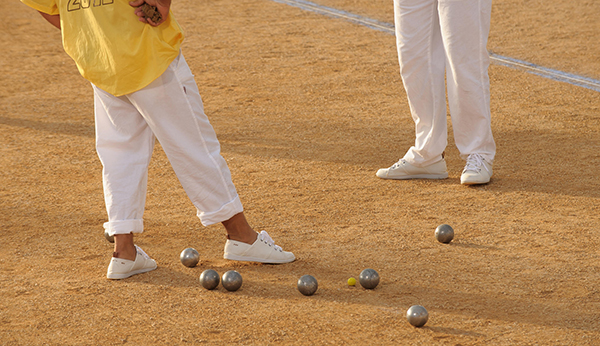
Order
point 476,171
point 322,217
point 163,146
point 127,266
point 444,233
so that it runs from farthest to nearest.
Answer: point 476,171 → point 322,217 → point 444,233 → point 127,266 → point 163,146

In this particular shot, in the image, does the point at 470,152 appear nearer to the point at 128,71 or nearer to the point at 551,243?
the point at 551,243

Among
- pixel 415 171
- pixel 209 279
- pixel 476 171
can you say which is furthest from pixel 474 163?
pixel 209 279

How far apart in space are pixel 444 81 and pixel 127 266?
96.5 inches

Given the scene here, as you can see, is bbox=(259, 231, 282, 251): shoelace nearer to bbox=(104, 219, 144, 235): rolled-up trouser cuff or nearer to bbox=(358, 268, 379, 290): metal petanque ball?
bbox=(358, 268, 379, 290): metal petanque ball

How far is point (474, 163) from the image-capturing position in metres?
4.95

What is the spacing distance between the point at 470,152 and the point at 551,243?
3.67 feet

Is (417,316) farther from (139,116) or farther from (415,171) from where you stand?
(415,171)

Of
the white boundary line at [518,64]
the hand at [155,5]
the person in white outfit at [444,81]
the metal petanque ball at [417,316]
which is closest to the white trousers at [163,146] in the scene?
the hand at [155,5]

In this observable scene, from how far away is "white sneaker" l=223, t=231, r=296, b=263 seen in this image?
12.8 feet

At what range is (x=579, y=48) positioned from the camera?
821 cm

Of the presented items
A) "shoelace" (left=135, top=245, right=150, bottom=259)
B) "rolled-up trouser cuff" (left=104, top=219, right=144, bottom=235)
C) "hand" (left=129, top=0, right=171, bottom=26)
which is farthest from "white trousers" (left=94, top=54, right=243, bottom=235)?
"hand" (left=129, top=0, right=171, bottom=26)

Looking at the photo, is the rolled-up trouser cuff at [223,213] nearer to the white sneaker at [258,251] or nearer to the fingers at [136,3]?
the white sneaker at [258,251]

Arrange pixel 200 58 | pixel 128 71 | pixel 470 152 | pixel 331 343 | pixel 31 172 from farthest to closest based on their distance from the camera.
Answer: pixel 200 58
pixel 31 172
pixel 470 152
pixel 128 71
pixel 331 343

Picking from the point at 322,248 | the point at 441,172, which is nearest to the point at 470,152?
the point at 441,172
